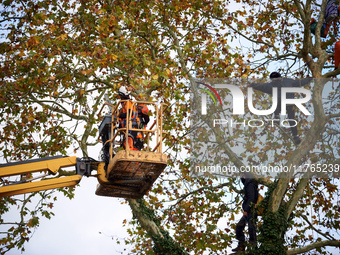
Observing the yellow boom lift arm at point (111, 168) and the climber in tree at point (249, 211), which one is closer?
the yellow boom lift arm at point (111, 168)

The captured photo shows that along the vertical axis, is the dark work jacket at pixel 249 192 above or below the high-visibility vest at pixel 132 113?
below

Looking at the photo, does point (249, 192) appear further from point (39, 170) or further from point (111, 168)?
point (39, 170)

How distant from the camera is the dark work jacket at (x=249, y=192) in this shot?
48.6 feet

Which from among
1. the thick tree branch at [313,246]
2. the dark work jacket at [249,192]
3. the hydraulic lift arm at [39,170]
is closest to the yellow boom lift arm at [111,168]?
the hydraulic lift arm at [39,170]

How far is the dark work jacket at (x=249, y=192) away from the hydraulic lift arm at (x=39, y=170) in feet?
14.8

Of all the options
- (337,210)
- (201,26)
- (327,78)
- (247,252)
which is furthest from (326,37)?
(247,252)

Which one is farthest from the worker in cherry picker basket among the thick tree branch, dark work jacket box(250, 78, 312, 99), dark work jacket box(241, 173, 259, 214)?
the thick tree branch

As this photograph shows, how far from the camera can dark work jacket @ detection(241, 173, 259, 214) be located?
1481cm

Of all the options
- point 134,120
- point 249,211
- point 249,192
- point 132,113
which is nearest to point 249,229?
point 249,211

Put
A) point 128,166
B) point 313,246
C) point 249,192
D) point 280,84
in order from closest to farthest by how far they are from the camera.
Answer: point 128,166 → point 313,246 → point 249,192 → point 280,84

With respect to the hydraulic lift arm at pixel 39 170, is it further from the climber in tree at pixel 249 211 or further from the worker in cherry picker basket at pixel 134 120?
the climber in tree at pixel 249 211

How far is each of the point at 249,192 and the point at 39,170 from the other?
5733mm

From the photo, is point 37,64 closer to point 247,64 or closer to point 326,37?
point 247,64

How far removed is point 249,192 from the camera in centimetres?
1485
